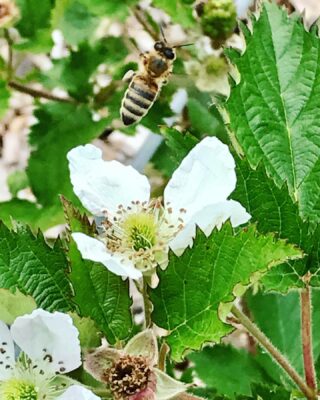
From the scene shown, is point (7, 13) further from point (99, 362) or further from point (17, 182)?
point (99, 362)

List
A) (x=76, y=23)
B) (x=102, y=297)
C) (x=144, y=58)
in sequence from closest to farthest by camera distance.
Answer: (x=102, y=297) < (x=144, y=58) < (x=76, y=23)

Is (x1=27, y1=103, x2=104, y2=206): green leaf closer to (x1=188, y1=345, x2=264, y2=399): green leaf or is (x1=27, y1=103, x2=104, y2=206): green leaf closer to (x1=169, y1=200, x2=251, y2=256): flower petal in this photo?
(x1=188, y1=345, x2=264, y2=399): green leaf

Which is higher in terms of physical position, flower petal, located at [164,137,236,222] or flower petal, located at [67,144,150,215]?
flower petal, located at [164,137,236,222]

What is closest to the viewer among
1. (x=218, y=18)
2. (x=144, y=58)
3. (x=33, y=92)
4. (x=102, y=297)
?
(x=102, y=297)

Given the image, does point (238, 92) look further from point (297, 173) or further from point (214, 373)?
point (214, 373)

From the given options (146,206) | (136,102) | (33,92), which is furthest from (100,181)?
(33,92)

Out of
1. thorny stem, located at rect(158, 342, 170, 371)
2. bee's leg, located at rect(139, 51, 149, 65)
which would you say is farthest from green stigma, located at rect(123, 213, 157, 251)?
bee's leg, located at rect(139, 51, 149, 65)
